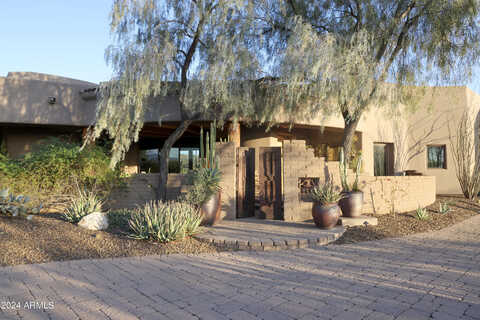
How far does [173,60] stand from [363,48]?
4974 mm

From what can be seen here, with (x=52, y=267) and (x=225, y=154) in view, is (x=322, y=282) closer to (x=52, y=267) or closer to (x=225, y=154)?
(x=52, y=267)

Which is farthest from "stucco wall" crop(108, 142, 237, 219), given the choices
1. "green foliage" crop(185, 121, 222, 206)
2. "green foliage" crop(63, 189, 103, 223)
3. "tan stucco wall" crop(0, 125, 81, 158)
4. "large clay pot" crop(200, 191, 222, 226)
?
"tan stucco wall" crop(0, 125, 81, 158)

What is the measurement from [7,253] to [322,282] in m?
4.52

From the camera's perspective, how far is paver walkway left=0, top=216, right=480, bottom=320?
3213 mm

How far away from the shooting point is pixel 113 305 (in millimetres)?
3350

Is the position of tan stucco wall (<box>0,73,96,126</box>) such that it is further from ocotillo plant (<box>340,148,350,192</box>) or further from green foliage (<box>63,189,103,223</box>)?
ocotillo plant (<box>340,148,350,192</box>)

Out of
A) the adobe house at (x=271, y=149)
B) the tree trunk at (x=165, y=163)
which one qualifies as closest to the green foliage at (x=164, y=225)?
the adobe house at (x=271, y=149)

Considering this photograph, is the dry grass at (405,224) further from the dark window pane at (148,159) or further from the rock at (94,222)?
the dark window pane at (148,159)

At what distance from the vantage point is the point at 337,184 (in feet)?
30.5

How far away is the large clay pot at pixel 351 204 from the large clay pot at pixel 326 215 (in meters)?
1.05

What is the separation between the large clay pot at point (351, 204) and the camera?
8.26 metres

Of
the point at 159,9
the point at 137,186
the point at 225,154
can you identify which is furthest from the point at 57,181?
the point at 159,9

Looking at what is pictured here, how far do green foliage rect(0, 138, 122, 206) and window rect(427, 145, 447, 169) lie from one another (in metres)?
14.1

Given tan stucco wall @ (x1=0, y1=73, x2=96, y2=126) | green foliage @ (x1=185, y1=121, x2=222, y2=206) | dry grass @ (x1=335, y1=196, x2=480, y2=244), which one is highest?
tan stucco wall @ (x1=0, y1=73, x2=96, y2=126)
